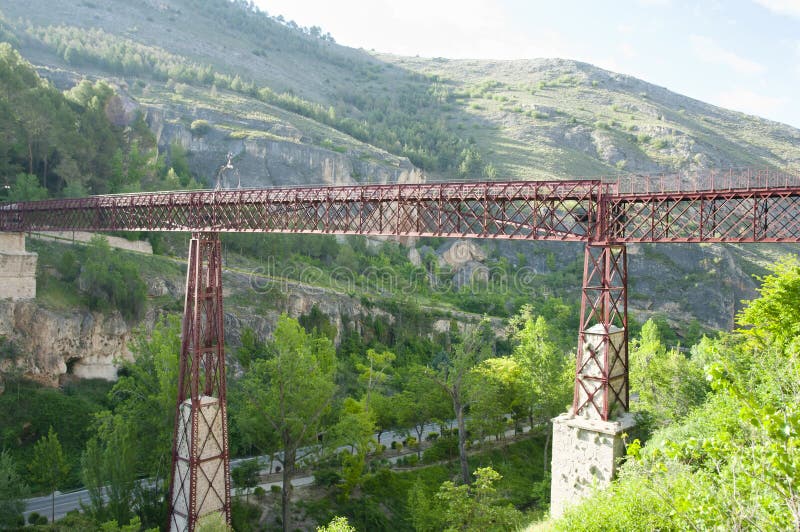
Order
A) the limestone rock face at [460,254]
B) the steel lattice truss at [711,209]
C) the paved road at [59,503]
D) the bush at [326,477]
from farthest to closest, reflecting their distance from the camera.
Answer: the limestone rock face at [460,254] → the bush at [326,477] → the paved road at [59,503] → the steel lattice truss at [711,209]

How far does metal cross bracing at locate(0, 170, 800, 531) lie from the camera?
1866cm

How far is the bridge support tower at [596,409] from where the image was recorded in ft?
59.6

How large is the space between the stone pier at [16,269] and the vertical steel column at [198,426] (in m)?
17.7

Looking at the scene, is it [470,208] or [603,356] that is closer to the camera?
[603,356]

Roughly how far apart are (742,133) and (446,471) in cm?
13288

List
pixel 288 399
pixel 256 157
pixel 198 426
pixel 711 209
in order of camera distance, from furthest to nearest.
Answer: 1. pixel 256 157
2. pixel 288 399
3. pixel 198 426
4. pixel 711 209

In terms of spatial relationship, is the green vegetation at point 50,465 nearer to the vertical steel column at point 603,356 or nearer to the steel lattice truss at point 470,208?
the steel lattice truss at point 470,208

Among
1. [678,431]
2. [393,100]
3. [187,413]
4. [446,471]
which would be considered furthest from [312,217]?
[393,100]

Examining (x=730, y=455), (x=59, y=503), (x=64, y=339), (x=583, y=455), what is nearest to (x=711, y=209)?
(x=583, y=455)

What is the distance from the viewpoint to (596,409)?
18641mm

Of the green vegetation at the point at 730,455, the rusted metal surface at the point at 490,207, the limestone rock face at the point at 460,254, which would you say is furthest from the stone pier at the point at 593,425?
the limestone rock face at the point at 460,254

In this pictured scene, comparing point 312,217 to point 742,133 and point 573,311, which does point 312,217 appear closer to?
point 573,311

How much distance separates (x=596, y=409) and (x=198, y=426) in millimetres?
15098

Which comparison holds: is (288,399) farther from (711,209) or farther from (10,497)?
(711,209)
